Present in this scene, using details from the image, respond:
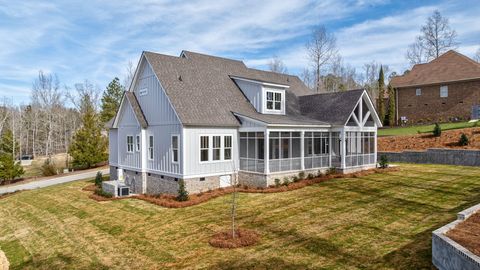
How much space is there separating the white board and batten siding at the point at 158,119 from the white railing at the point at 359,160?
11.5m

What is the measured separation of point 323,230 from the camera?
11.6 m

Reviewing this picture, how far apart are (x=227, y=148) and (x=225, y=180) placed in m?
1.90

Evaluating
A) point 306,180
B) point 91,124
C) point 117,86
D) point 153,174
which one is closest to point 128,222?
point 153,174

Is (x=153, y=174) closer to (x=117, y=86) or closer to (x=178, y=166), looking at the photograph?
(x=178, y=166)

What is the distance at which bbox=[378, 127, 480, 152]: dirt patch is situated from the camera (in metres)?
25.2

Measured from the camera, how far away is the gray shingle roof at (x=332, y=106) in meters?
22.2

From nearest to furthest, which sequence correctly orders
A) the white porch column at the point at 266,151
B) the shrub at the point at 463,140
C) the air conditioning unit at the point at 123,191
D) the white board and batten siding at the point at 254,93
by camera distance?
the white porch column at the point at 266,151
the air conditioning unit at the point at 123,191
the white board and batten siding at the point at 254,93
the shrub at the point at 463,140

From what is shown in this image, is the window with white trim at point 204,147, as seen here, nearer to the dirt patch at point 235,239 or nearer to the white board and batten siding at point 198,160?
the white board and batten siding at point 198,160

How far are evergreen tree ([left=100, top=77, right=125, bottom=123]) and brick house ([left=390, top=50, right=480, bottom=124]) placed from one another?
38.1m

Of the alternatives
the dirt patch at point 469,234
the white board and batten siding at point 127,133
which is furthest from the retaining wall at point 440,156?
the white board and batten siding at point 127,133

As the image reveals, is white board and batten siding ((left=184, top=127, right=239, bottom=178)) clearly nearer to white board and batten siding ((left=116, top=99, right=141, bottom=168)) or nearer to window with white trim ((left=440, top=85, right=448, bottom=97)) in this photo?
white board and batten siding ((left=116, top=99, right=141, bottom=168))

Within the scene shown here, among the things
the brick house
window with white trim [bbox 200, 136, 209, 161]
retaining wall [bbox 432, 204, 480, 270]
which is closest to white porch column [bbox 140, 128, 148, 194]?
window with white trim [bbox 200, 136, 209, 161]

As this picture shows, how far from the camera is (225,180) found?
1956cm

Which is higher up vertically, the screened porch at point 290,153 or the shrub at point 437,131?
the shrub at point 437,131
